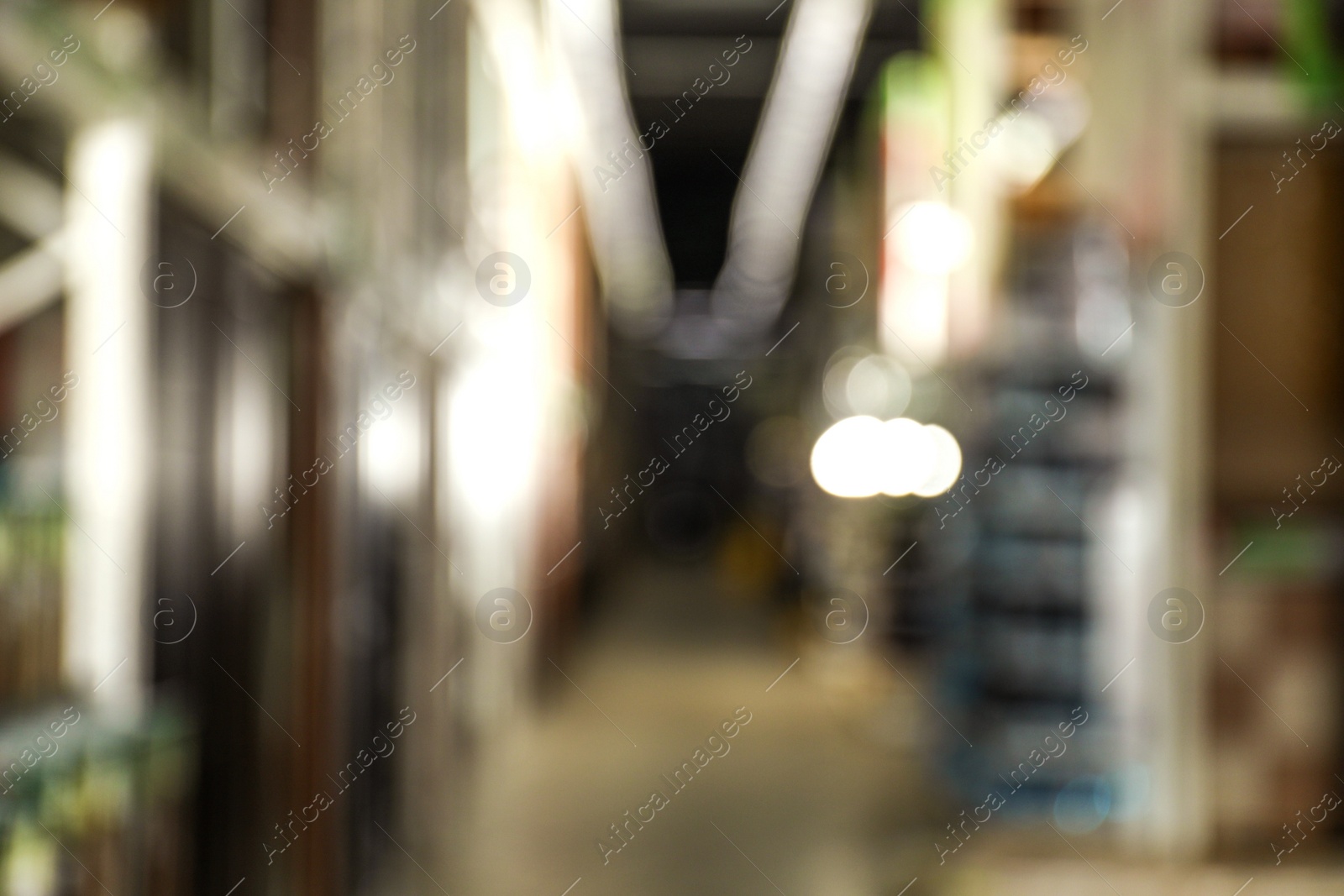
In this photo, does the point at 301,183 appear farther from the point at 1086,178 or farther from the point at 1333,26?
the point at 1333,26

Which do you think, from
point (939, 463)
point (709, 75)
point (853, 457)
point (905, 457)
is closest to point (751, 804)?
point (939, 463)

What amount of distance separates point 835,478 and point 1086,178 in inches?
209

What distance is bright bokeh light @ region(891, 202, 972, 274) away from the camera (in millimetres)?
5730

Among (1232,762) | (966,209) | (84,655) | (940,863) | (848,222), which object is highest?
(848,222)

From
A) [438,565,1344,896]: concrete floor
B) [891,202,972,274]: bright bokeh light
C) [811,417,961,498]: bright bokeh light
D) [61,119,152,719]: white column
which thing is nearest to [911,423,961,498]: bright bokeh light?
[811,417,961,498]: bright bokeh light

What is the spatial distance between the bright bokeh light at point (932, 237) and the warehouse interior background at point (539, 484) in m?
0.06

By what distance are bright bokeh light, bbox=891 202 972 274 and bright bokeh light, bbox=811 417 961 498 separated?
38.0 inches

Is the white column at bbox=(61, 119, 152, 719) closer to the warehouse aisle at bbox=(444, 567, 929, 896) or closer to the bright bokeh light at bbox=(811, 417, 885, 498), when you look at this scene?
the warehouse aisle at bbox=(444, 567, 929, 896)

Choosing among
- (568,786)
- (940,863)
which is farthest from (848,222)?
(940,863)

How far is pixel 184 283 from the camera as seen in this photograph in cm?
221

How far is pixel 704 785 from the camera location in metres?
5.10

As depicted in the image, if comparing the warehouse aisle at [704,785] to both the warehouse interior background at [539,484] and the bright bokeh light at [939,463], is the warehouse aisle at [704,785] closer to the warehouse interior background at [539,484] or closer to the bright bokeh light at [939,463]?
the warehouse interior background at [539,484]

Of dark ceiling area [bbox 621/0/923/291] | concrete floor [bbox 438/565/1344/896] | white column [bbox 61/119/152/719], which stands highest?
dark ceiling area [bbox 621/0/923/291]

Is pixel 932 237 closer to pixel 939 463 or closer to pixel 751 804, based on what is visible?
pixel 939 463
